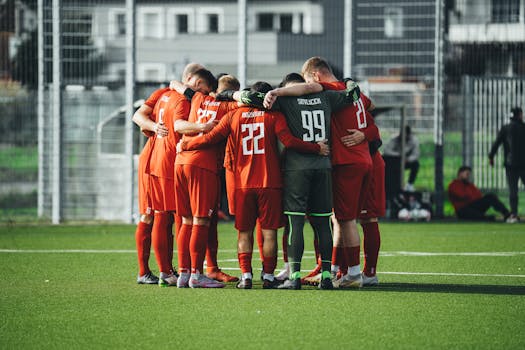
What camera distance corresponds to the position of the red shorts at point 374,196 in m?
10.7

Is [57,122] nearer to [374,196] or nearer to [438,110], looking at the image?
[438,110]

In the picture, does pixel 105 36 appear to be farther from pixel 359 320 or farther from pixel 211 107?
pixel 359 320

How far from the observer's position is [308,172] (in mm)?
10062

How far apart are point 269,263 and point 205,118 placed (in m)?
1.48

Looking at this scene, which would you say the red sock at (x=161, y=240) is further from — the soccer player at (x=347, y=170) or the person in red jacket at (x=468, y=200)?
the person in red jacket at (x=468, y=200)

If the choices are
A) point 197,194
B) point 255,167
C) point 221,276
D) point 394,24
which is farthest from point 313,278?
point 394,24

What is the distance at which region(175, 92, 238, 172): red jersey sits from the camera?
1023cm

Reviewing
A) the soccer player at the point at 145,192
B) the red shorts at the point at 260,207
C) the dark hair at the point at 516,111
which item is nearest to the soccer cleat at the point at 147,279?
the soccer player at the point at 145,192

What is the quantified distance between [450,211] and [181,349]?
16841mm

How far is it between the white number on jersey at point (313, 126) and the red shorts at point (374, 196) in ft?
2.78

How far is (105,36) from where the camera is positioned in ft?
71.8

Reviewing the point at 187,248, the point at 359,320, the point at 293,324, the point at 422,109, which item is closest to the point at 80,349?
the point at 293,324

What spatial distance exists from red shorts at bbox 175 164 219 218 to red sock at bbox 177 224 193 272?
23cm

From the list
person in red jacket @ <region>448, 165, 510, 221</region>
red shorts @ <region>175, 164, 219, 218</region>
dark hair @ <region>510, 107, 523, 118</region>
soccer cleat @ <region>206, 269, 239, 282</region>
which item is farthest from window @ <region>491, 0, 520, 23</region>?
red shorts @ <region>175, 164, 219, 218</region>
